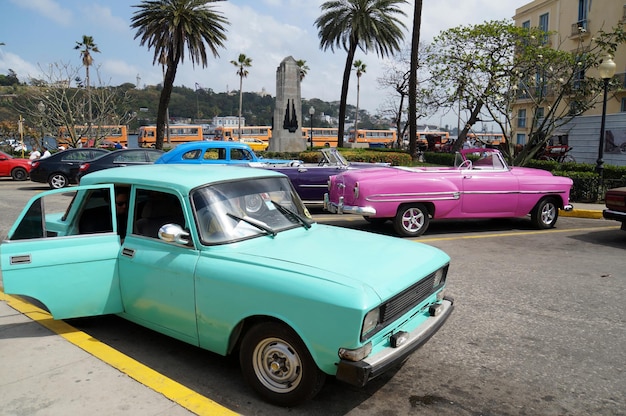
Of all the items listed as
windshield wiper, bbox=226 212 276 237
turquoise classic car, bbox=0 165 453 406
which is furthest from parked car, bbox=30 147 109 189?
windshield wiper, bbox=226 212 276 237

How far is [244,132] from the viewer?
68250mm

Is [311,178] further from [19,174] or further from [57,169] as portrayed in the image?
[19,174]

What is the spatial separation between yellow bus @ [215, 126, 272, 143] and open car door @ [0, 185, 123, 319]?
198 feet

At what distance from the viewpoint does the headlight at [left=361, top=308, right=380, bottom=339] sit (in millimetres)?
2953

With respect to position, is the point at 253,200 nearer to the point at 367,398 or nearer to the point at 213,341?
the point at 213,341

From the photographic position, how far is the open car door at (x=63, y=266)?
402 cm

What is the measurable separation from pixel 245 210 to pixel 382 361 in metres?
1.68

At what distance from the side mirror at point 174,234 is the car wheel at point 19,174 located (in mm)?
20215

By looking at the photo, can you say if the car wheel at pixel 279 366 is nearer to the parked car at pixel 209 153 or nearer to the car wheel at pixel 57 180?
the parked car at pixel 209 153

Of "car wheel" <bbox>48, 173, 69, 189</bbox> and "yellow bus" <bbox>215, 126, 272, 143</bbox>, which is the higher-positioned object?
"yellow bus" <bbox>215, 126, 272, 143</bbox>

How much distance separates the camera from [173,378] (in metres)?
3.72

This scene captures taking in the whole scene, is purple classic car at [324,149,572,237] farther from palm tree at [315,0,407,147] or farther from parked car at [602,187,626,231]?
palm tree at [315,0,407,147]

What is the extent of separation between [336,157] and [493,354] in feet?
27.6

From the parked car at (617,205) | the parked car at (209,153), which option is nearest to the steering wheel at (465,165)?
the parked car at (617,205)
